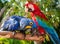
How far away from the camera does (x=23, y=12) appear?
1290mm

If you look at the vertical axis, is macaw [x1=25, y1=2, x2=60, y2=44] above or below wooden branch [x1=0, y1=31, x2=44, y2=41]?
above

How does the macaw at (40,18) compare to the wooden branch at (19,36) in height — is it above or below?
above

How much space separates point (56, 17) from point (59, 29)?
0.31 feet

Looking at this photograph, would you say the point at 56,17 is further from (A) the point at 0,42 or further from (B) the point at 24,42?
(A) the point at 0,42

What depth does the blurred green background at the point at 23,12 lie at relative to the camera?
1.30 m

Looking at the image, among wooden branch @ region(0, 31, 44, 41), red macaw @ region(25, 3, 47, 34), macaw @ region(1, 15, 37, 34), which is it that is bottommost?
wooden branch @ region(0, 31, 44, 41)

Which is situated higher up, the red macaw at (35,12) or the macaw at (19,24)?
the red macaw at (35,12)

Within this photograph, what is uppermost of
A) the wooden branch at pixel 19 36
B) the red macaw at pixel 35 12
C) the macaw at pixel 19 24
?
the red macaw at pixel 35 12

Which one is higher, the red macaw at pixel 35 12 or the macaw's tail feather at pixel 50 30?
the red macaw at pixel 35 12

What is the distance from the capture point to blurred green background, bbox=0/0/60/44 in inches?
51.1

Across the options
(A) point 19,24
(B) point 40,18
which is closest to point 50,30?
(B) point 40,18

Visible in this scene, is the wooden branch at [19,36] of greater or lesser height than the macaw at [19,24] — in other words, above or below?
below

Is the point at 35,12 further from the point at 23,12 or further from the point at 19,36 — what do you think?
the point at 19,36

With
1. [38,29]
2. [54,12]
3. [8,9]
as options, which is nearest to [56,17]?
[54,12]
